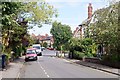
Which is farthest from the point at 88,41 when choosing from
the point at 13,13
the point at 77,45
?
the point at 13,13

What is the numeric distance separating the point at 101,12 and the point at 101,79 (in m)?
17.0

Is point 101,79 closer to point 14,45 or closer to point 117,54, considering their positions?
point 117,54

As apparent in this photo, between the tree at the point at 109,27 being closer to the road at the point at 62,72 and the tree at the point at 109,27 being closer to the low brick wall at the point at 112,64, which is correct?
the low brick wall at the point at 112,64

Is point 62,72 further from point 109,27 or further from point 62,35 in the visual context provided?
point 62,35

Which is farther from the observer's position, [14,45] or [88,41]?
[88,41]

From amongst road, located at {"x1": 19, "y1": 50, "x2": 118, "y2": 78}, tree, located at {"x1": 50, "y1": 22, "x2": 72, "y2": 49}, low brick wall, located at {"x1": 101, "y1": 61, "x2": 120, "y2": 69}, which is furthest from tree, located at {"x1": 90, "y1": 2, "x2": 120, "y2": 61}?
tree, located at {"x1": 50, "y1": 22, "x2": 72, "y2": 49}

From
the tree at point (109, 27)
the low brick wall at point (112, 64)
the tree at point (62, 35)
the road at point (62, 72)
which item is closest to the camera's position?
the road at point (62, 72)

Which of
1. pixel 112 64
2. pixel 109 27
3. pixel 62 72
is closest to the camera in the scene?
pixel 62 72

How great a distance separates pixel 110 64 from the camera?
118 feet

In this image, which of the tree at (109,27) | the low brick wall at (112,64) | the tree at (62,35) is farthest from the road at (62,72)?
the tree at (62,35)

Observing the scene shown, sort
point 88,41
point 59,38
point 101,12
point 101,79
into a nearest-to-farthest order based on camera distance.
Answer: point 101,79
point 101,12
point 88,41
point 59,38

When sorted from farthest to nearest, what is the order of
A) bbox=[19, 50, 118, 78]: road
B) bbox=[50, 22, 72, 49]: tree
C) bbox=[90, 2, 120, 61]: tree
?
bbox=[50, 22, 72, 49]: tree < bbox=[90, 2, 120, 61]: tree < bbox=[19, 50, 118, 78]: road

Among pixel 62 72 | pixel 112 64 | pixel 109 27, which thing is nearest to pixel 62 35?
pixel 109 27

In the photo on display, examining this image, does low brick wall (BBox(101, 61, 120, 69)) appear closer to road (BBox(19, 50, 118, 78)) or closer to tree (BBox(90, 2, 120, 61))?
tree (BBox(90, 2, 120, 61))
